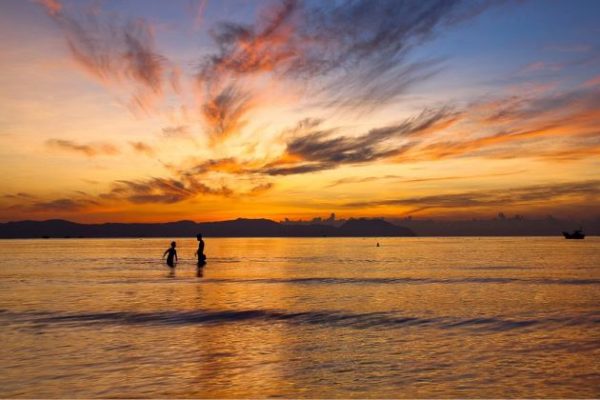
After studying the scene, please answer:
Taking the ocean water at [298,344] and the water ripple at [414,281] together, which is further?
the water ripple at [414,281]

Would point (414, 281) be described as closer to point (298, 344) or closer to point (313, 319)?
point (313, 319)

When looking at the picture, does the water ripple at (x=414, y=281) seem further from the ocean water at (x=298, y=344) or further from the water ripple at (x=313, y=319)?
the water ripple at (x=313, y=319)

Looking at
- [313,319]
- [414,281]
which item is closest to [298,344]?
[313,319]

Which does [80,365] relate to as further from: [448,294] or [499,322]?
[448,294]

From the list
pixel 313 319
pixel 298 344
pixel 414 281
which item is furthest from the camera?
pixel 414 281

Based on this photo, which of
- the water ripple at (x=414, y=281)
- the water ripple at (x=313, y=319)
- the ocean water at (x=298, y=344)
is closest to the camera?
the ocean water at (x=298, y=344)

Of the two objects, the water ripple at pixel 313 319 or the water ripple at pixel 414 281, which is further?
the water ripple at pixel 414 281

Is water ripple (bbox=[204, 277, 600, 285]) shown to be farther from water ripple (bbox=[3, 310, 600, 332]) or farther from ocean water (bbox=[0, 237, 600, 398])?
water ripple (bbox=[3, 310, 600, 332])

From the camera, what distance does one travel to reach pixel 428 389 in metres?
13.4

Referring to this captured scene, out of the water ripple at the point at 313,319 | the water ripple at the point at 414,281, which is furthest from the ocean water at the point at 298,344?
the water ripple at the point at 414,281

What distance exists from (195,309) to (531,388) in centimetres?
1908

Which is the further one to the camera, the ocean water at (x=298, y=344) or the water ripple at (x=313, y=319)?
the water ripple at (x=313, y=319)

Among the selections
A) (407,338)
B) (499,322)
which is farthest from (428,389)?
(499,322)

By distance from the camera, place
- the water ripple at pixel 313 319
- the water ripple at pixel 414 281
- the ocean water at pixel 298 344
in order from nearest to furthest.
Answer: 1. the ocean water at pixel 298 344
2. the water ripple at pixel 313 319
3. the water ripple at pixel 414 281
